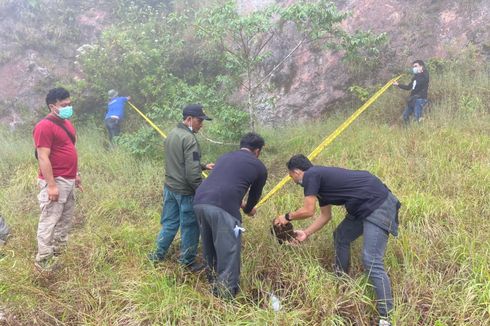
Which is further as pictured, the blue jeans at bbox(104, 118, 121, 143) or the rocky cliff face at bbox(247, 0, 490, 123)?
the rocky cliff face at bbox(247, 0, 490, 123)

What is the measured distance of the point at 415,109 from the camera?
6.87 metres

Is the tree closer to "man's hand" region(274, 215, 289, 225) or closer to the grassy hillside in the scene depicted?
the grassy hillside

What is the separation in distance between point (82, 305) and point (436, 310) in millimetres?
2770

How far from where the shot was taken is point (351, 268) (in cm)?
354

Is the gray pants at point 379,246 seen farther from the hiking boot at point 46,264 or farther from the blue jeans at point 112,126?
the blue jeans at point 112,126

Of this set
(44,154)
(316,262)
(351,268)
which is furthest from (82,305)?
(351,268)

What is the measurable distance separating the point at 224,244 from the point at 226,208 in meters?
0.30

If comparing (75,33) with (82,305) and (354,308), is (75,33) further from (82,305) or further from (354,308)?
(354,308)

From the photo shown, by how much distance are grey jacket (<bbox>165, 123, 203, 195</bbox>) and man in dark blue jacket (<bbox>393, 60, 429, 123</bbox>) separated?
4.71 m

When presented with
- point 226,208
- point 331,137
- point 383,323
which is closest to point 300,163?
point 226,208

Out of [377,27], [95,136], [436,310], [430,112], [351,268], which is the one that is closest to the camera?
[436,310]

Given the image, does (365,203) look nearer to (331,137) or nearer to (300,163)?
(300,163)

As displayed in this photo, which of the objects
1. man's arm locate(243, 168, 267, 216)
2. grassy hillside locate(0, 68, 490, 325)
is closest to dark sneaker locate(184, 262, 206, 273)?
grassy hillside locate(0, 68, 490, 325)

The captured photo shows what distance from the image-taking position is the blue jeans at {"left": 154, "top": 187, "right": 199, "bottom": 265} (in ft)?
12.4
